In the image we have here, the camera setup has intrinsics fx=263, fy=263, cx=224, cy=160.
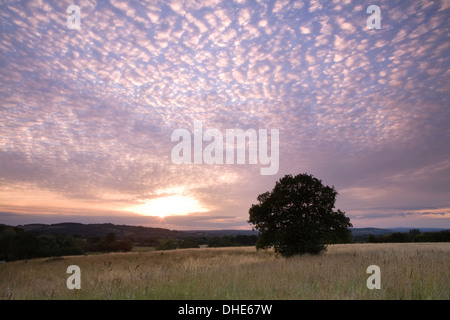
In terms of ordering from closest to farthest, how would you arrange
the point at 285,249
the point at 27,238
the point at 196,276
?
the point at 196,276, the point at 285,249, the point at 27,238

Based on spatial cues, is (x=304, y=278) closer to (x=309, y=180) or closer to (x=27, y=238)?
(x=309, y=180)

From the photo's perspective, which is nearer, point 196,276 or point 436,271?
point 436,271

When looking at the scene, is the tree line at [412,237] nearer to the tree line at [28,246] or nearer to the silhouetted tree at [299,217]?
the silhouetted tree at [299,217]

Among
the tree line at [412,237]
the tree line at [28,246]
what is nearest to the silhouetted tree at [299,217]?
the tree line at [28,246]

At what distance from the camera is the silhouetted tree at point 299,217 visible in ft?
66.8

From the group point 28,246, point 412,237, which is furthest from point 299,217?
point 412,237

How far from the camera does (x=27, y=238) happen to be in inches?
1825

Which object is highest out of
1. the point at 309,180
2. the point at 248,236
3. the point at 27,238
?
the point at 309,180

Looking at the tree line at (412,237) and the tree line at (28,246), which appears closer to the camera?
the tree line at (28,246)

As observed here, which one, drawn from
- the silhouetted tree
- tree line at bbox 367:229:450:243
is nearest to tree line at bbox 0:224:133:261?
the silhouetted tree

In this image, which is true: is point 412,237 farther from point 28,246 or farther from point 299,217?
point 28,246

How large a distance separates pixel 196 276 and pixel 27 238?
171 feet

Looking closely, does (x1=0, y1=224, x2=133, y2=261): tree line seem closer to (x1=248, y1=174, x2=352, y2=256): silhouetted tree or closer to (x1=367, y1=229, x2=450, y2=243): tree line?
(x1=248, y1=174, x2=352, y2=256): silhouetted tree
